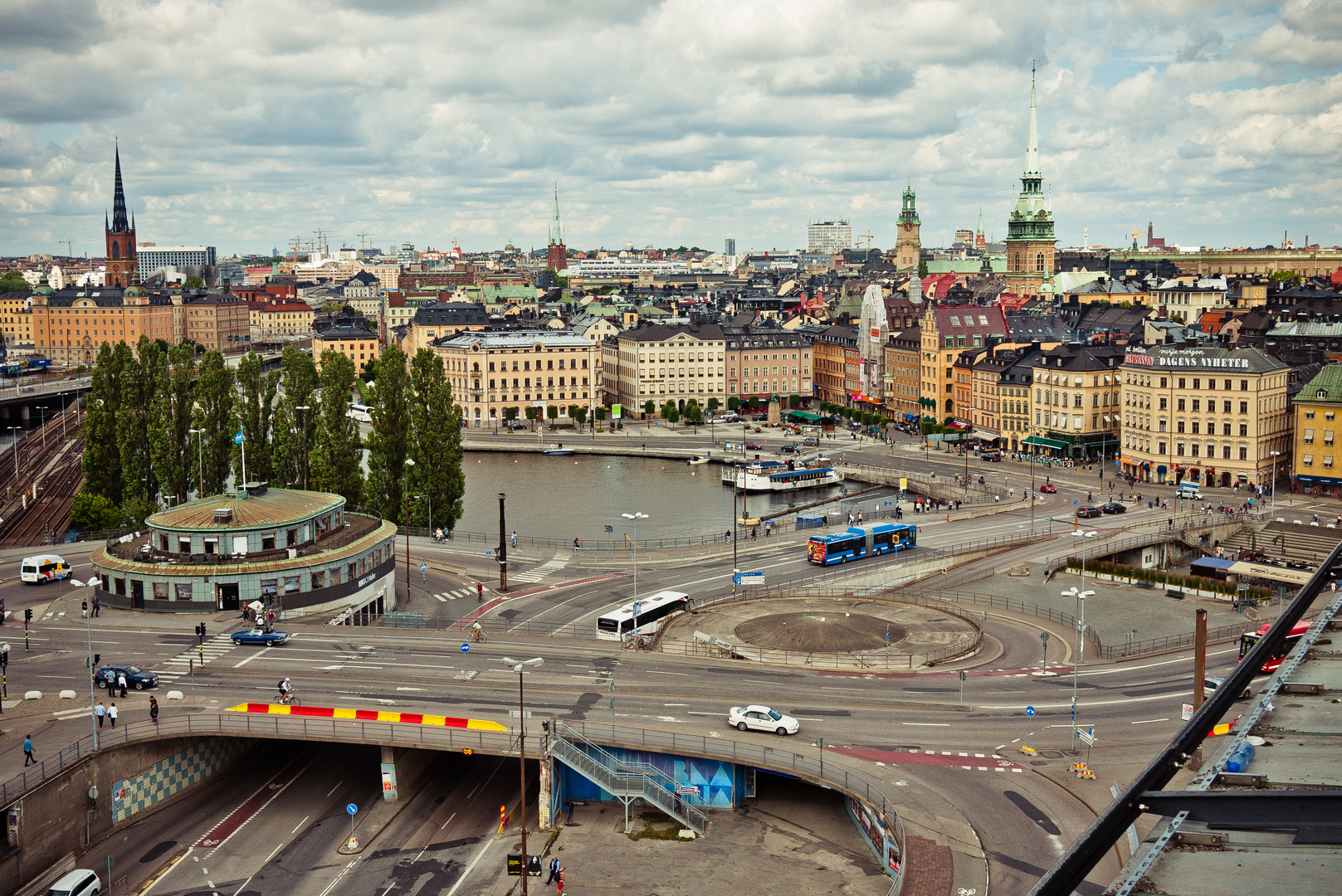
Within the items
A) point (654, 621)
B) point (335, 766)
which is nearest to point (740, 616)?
point (654, 621)

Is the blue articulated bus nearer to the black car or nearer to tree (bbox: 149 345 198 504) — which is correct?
the black car

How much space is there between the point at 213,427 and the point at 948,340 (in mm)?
86809

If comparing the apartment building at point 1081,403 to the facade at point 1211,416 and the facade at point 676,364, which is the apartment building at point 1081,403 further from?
the facade at point 676,364

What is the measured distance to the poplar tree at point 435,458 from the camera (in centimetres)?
7850

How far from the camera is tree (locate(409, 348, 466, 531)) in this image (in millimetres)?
78500

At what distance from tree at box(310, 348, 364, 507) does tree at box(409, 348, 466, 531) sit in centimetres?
377

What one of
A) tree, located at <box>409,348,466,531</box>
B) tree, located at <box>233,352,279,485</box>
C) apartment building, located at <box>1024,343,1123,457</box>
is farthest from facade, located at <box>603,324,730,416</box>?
tree, located at <box>409,348,466,531</box>

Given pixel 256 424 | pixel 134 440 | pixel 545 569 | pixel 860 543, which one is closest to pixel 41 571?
pixel 134 440

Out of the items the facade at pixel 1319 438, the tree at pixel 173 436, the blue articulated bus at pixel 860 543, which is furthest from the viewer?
the facade at pixel 1319 438

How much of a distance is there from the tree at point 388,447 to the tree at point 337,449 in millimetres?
1161

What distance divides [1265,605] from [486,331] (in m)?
135

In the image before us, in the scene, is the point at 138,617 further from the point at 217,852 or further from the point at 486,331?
the point at 486,331

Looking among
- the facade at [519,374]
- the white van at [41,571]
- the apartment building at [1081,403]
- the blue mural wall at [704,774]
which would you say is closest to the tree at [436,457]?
the white van at [41,571]

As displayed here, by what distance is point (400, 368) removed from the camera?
265 ft
